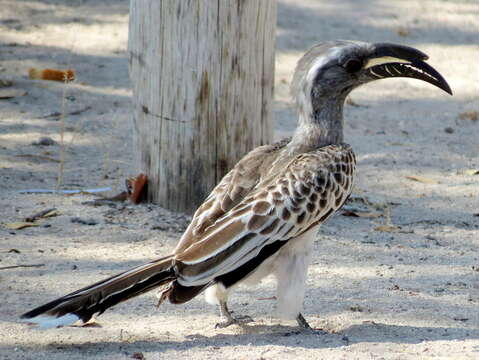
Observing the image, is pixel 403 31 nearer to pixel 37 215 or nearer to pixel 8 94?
pixel 8 94

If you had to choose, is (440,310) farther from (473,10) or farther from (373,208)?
(473,10)

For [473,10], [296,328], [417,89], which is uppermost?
[473,10]

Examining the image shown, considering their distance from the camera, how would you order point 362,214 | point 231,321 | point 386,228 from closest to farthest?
1. point 231,321
2. point 386,228
3. point 362,214

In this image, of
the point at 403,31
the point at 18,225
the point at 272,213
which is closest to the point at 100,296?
the point at 272,213

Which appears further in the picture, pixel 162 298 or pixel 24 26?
pixel 24 26

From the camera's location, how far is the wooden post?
5.75 meters

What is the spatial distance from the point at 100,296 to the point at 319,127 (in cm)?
161

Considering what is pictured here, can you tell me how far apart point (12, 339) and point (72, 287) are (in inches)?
30.2

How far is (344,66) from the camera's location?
200 inches

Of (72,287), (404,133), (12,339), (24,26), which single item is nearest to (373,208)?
(404,133)

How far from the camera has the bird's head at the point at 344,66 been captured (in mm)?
5059

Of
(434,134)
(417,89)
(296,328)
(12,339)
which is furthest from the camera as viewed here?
(417,89)

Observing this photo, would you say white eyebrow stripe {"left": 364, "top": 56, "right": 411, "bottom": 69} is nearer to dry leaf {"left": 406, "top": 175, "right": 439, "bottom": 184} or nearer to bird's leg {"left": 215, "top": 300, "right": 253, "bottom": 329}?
bird's leg {"left": 215, "top": 300, "right": 253, "bottom": 329}

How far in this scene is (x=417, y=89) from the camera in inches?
376
